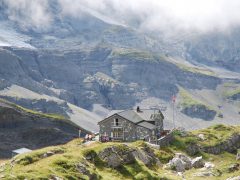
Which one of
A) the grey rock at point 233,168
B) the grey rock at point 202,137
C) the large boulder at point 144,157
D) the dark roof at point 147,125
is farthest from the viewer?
the grey rock at point 202,137

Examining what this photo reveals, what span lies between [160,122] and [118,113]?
2390 centimetres

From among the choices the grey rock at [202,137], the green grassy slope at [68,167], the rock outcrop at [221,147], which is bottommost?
the green grassy slope at [68,167]

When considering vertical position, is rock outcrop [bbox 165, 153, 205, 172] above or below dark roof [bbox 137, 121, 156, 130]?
below

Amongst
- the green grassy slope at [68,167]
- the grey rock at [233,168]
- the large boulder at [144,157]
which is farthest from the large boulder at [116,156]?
the grey rock at [233,168]

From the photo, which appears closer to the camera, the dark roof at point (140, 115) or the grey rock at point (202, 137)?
the dark roof at point (140, 115)

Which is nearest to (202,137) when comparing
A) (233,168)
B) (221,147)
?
(221,147)

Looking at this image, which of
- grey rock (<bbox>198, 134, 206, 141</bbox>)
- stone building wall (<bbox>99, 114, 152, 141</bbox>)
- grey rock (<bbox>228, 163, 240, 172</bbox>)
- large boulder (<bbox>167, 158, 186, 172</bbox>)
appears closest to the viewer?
grey rock (<bbox>228, 163, 240, 172</bbox>)

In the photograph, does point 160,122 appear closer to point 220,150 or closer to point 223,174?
point 220,150

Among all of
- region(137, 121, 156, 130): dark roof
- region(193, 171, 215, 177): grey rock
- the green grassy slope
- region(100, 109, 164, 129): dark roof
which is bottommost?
region(193, 171, 215, 177): grey rock

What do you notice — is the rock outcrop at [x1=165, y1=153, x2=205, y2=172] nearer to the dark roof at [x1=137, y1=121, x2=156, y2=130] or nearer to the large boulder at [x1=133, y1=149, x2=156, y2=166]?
the large boulder at [x1=133, y1=149, x2=156, y2=166]

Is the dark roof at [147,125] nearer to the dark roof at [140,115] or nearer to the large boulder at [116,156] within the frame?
the dark roof at [140,115]

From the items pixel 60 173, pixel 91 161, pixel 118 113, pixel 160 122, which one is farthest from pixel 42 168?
pixel 160 122

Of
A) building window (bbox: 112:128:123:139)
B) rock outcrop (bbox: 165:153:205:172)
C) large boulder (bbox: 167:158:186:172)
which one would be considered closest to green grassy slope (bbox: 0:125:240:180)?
large boulder (bbox: 167:158:186:172)

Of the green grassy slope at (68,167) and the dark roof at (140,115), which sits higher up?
the dark roof at (140,115)
